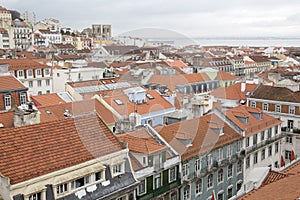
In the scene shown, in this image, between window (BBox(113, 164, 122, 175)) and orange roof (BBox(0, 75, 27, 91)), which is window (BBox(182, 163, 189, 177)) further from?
orange roof (BBox(0, 75, 27, 91))

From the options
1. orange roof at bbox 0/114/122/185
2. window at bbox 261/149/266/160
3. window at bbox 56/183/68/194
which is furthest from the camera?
window at bbox 261/149/266/160

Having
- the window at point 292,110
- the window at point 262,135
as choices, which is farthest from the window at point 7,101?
the window at point 292,110

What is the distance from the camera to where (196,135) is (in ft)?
67.9

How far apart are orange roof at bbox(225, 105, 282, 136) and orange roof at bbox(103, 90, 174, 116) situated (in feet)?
17.4

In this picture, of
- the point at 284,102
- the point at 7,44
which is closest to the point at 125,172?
the point at 284,102

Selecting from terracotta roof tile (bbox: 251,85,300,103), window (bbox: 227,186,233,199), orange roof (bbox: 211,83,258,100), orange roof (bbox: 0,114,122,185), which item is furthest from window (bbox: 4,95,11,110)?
terracotta roof tile (bbox: 251,85,300,103)

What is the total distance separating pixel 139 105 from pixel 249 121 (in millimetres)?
7532

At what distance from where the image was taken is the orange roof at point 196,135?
19.3 m

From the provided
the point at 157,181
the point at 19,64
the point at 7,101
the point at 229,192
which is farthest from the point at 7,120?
the point at 19,64

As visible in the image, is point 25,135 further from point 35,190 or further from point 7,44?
point 7,44

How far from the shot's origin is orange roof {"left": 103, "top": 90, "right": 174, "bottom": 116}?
26.2m

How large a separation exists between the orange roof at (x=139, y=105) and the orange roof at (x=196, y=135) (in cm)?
535

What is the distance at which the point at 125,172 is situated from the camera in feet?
51.1

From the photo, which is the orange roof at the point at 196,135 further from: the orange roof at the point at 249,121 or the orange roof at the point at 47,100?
the orange roof at the point at 47,100
